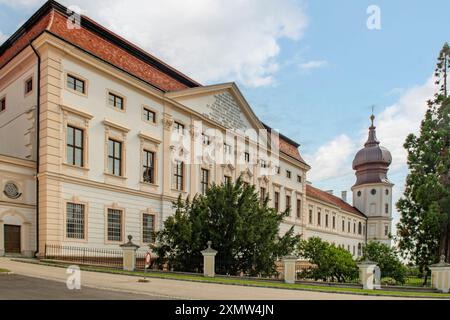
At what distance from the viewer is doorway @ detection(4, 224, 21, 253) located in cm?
2294

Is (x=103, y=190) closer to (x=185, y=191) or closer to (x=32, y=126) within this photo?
(x=32, y=126)

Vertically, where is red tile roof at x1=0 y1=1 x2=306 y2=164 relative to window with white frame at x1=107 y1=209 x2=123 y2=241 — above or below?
above

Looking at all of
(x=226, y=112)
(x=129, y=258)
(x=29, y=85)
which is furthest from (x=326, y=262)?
(x=29, y=85)

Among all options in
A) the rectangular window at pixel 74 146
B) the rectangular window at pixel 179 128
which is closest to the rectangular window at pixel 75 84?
the rectangular window at pixel 74 146

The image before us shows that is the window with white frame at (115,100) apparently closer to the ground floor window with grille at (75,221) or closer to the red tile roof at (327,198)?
the ground floor window with grille at (75,221)

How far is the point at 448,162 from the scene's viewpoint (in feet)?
91.6

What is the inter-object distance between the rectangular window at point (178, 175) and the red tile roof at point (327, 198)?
3016 cm

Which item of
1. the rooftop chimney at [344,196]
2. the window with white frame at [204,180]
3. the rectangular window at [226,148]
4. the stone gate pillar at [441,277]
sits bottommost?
the stone gate pillar at [441,277]

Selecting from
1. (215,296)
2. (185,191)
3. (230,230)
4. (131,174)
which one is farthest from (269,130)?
(215,296)

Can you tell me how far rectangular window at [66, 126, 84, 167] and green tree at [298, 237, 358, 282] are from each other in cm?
1508

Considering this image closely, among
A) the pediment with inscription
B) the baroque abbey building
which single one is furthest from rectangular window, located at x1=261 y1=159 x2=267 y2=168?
the baroque abbey building

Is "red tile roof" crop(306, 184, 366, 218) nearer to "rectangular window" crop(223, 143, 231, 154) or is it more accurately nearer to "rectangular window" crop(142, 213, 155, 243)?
"rectangular window" crop(223, 143, 231, 154)

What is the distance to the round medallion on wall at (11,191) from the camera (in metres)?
23.1

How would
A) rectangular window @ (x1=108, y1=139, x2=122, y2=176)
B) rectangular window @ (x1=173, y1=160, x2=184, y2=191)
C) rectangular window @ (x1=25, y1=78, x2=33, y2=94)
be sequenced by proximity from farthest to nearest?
rectangular window @ (x1=173, y1=160, x2=184, y2=191) < rectangular window @ (x1=108, y1=139, x2=122, y2=176) < rectangular window @ (x1=25, y1=78, x2=33, y2=94)
